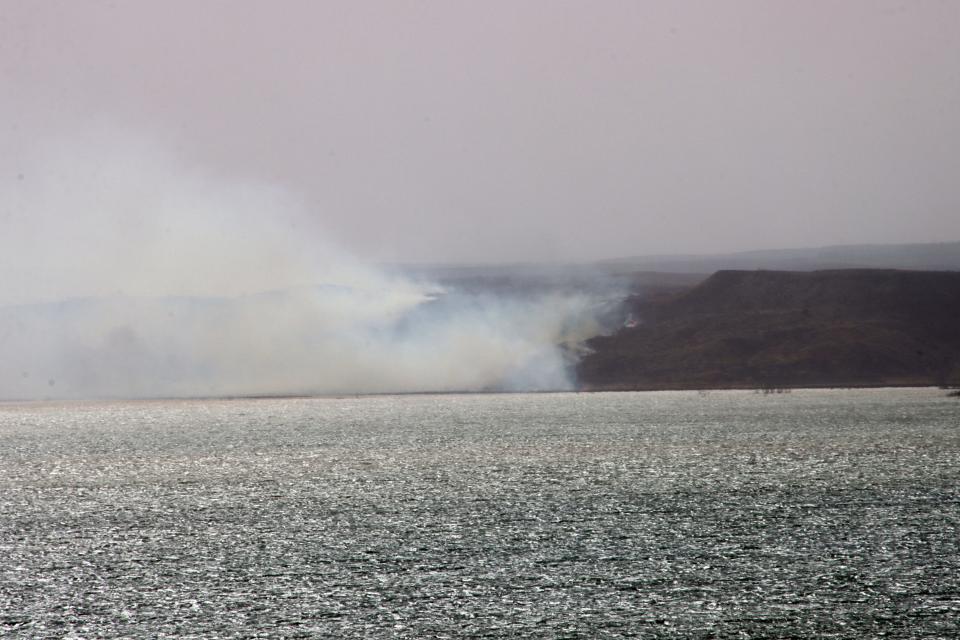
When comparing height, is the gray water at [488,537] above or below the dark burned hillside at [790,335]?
below

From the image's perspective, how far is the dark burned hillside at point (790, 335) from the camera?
119000 mm

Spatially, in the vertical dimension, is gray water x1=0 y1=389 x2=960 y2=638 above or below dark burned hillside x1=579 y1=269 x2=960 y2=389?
below

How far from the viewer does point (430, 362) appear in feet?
359

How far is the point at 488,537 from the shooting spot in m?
20.1

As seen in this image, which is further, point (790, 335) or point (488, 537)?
point (790, 335)

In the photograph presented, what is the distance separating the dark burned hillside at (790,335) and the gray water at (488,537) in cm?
7657

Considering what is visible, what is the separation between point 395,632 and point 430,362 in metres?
96.2

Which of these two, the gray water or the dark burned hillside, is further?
the dark burned hillside

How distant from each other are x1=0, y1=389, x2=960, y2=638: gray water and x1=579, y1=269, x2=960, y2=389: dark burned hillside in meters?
76.6

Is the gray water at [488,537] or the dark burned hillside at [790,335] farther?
the dark burned hillside at [790,335]

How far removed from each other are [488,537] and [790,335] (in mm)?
117225

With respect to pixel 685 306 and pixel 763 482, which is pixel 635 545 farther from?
pixel 685 306

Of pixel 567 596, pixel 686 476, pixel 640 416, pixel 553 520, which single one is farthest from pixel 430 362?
pixel 567 596

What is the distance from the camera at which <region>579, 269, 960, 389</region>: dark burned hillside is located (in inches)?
4685
